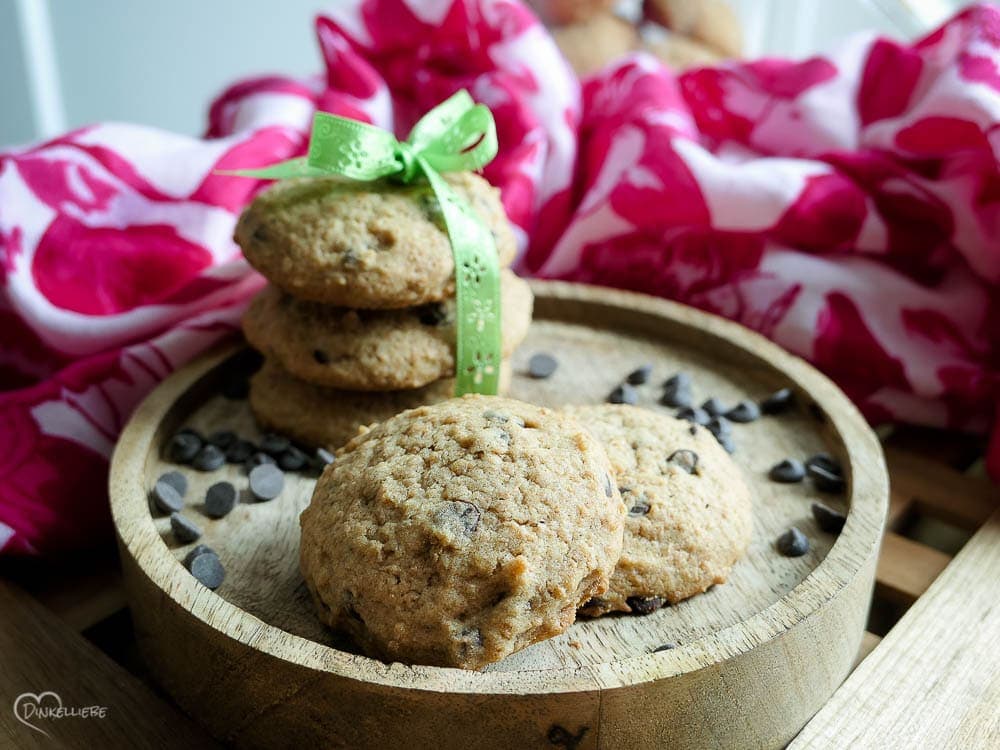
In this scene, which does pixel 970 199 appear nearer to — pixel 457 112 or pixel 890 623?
pixel 890 623

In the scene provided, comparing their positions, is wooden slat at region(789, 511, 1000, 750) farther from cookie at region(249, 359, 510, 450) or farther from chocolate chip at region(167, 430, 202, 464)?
chocolate chip at region(167, 430, 202, 464)

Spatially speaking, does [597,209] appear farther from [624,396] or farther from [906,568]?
[906,568]

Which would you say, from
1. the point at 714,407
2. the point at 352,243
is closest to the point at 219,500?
the point at 352,243

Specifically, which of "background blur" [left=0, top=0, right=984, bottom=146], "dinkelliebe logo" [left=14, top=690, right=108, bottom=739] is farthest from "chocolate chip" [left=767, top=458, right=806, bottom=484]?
"background blur" [left=0, top=0, right=984, bottom=146]

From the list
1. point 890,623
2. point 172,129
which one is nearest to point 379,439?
A: point 890,623

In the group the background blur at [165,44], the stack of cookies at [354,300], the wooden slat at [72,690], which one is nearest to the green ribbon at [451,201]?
the stack of cookies at [354,300]
